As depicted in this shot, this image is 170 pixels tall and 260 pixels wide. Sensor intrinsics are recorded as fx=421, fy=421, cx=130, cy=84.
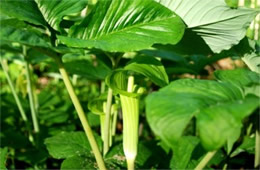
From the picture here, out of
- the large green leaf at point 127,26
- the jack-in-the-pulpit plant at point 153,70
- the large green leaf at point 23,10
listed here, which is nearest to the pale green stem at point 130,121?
the jack-in-the-pulpit plant at point 153,70

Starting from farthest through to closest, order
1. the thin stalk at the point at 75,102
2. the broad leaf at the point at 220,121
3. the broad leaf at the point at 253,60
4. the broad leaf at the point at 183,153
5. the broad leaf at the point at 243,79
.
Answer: the broad leaf at the point at 183,153, the broad leaf at the point at 253,60, the thin stalk at the point at 75,102, the broad leaf at the point at 243,79, the broad leaf at the point at 220,121

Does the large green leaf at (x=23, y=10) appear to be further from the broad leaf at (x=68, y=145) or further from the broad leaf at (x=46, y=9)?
the broad leaf at (x=68, y=145)

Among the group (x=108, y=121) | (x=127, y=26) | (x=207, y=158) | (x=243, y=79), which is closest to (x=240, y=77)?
(x=243, y=79)

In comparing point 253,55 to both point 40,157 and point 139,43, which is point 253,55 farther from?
point 40,157

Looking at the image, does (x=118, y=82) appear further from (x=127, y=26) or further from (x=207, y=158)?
(x=207, y=158)

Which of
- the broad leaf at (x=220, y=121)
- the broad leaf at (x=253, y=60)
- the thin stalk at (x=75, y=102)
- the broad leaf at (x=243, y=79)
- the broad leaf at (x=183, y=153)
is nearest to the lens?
the broad leaf at (x=220, y=121)

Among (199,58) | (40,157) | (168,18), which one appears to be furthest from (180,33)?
(40,157)
